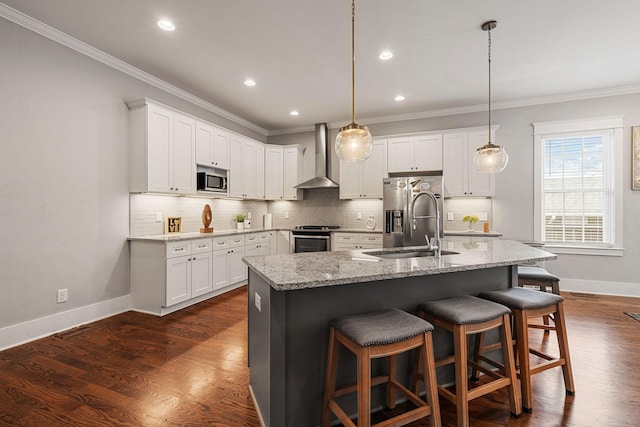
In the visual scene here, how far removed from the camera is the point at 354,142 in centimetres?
237

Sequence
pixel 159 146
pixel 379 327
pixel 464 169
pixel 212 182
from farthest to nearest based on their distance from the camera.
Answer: pixel 464 169 → pixel 212 182 → pixel 159 146 → pixel 379 327

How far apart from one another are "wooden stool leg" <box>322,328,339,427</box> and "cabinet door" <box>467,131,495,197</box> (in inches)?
163

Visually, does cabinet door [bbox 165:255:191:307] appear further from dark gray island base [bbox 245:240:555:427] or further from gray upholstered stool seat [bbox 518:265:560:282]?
gray upholstered stool seat [bbox 518:265:560:282]

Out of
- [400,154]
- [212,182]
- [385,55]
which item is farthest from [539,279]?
[212,182]

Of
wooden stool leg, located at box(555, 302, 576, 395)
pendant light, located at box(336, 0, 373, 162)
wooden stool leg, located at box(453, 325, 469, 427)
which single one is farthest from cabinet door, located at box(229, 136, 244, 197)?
wooden stool leg, located at box(555, 302, 576, 395)

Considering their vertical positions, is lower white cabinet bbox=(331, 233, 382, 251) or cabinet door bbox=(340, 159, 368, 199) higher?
cabinet door bbox=(340, 159, 368, 199)

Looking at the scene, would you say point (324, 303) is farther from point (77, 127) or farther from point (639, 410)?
point (77, 127)

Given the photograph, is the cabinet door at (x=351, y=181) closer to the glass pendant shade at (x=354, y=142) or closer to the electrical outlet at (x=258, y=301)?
the glass pendant shade at (x=354, y=142)

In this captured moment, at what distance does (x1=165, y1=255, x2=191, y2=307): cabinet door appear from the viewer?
11.7 ft

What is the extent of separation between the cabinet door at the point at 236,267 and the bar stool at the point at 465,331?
3.35 metres

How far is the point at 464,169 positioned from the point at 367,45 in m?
2.71

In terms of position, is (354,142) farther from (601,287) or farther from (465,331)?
(601,287)

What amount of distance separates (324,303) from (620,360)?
Answer: 2596 millimetres

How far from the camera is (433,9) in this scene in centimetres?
268
